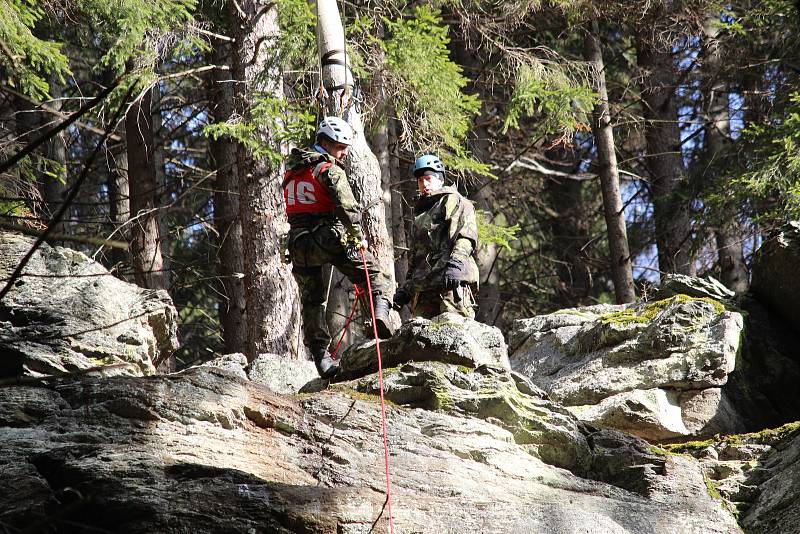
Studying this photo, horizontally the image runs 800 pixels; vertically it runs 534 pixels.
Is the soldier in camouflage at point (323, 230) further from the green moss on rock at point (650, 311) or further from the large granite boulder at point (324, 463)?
the green moss on rock at point (650, 311)

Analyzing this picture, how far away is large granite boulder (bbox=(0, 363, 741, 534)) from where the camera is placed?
4.44 meters

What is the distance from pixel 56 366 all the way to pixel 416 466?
259 centimetres

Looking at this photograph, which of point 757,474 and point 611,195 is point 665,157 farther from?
point 757,474

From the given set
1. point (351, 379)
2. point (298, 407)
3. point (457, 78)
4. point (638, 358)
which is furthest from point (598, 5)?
point (298, 407)

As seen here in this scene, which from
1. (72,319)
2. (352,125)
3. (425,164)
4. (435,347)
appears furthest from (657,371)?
(72,319)

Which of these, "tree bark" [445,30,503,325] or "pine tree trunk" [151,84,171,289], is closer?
"pine tree trunk" [151,84,171,289]

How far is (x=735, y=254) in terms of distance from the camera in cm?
1569

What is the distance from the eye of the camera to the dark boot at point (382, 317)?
7871 millimetres

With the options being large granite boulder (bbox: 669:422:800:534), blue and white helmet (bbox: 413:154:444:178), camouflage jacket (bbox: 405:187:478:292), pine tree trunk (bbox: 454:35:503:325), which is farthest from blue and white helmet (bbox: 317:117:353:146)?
pine tree trunk (bbox: 454:35:503:325)

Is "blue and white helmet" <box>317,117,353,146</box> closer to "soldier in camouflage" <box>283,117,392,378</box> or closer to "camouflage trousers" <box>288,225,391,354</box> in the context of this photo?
"soldier in camouflage" <box>283,117,392,378</box>

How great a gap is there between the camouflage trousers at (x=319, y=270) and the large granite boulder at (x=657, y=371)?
2.03m

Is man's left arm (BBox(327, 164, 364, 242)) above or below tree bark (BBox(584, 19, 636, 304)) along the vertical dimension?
below

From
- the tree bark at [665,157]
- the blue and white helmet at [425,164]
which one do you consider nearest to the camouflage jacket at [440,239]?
the blue and white helmet at [425,164]

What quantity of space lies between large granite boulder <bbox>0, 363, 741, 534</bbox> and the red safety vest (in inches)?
80.5
